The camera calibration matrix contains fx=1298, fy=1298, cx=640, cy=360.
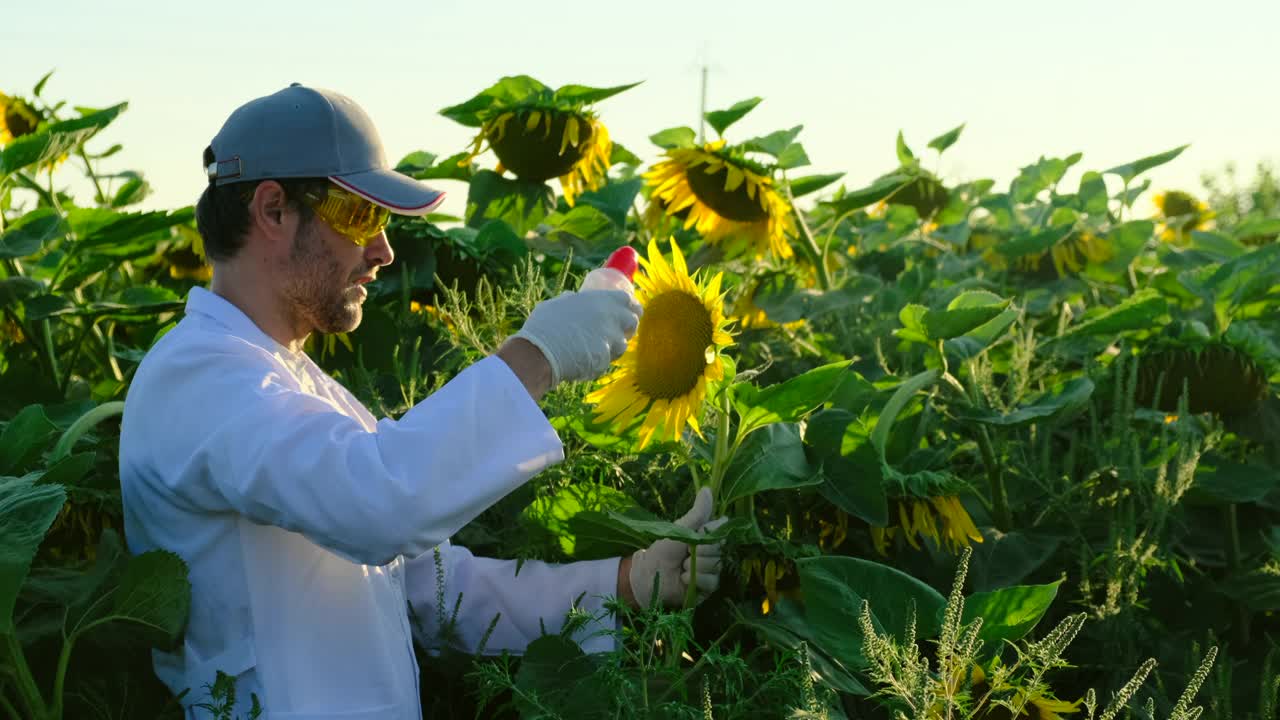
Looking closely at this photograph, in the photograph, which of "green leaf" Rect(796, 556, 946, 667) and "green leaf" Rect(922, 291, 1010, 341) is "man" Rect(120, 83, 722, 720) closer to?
"green leaf" Rect(796, 556, 946, 667)

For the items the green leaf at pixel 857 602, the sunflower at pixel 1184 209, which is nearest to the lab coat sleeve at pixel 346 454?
the green leaf at pixel 857 602

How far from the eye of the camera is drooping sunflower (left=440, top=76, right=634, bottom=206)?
2.92 meters

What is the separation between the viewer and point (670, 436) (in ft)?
5.73

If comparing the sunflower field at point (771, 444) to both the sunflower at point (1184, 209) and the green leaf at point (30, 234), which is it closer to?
the green leaf at point (30, 234)

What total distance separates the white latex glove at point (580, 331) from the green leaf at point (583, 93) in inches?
50.6

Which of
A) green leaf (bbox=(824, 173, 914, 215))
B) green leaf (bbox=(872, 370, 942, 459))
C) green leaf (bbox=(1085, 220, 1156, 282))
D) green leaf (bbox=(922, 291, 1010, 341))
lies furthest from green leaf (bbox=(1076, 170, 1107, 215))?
green leaf (bbox=(872, 370, 942, 459))

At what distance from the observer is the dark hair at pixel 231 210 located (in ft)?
5.92

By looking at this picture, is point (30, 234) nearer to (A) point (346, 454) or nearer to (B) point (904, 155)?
(A) point (346, 454)

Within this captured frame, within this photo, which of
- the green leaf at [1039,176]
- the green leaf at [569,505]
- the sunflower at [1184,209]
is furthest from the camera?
the sunflower at [1184,209]

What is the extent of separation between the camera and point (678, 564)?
1886 millimetres

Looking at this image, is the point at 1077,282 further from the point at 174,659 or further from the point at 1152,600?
the point at 174,659

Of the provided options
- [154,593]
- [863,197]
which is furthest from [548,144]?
[154,593]

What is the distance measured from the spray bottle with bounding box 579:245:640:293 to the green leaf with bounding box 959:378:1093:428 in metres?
0.64

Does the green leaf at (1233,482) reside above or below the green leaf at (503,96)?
below
